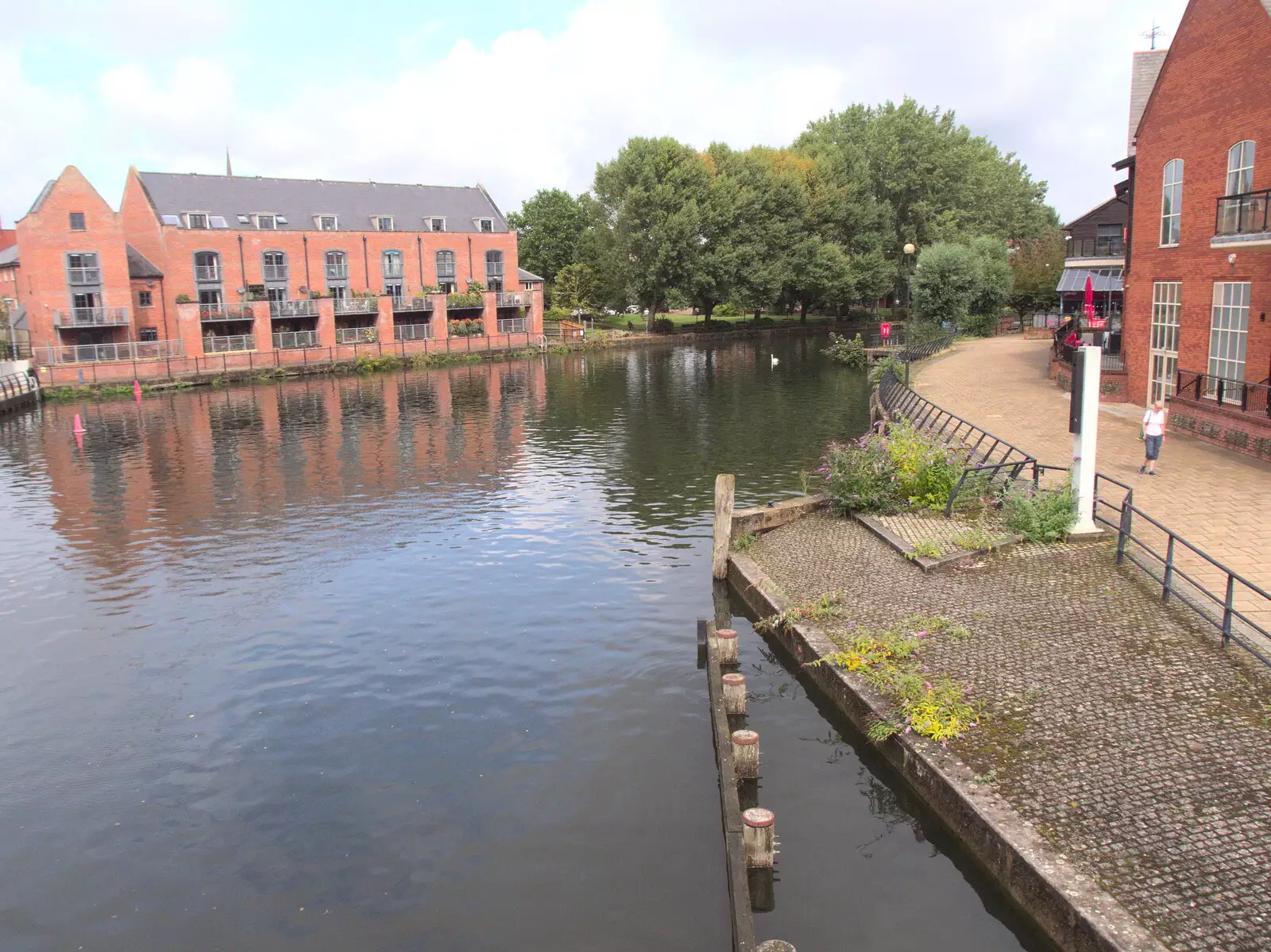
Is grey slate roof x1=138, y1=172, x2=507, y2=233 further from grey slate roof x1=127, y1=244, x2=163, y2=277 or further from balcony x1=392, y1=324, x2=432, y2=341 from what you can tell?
balcony x1=392, y1=324, x2=432, y2=341

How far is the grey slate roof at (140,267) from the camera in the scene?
2319 inches

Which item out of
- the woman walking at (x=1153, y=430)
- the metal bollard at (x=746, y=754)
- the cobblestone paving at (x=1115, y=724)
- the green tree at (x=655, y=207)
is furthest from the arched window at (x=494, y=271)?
the metal bollard at (x=746, y=754)

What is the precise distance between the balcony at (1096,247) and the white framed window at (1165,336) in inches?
652

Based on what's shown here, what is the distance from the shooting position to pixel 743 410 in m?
38.1

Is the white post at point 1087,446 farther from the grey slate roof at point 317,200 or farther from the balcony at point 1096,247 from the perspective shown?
the grey slate roof at point 317,200

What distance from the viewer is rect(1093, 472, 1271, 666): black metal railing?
1065 cm

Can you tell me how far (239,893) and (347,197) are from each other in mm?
66750

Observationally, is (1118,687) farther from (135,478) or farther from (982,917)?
(135,478)

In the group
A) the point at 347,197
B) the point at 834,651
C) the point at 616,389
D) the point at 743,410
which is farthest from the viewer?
the point at 347,197

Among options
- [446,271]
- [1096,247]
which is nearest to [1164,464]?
[1096,247]

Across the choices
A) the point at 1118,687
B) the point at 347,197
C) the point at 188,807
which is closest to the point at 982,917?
the point at 1118,687

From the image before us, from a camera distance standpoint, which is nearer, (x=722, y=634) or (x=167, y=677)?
(x=722, y=634)

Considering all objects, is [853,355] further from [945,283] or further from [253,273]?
[253,273]

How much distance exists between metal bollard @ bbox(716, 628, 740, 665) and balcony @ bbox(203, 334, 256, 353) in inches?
2057
